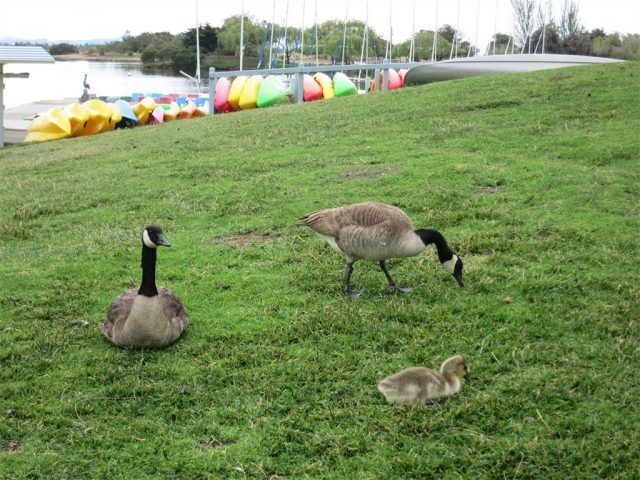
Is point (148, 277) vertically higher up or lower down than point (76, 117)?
higher up

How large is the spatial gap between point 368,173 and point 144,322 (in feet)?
19.4

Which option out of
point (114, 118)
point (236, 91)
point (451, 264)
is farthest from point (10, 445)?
point (236, 91)

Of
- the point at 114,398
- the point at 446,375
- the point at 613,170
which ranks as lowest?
the point at 114,398

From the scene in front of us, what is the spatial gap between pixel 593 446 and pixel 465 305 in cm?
211

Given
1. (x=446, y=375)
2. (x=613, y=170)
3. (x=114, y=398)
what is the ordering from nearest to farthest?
(x=446, y=375)
(x=114, y=398)
(x=613, y=170)

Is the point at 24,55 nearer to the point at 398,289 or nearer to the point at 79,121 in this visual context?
the point at 79,121

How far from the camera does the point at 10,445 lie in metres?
4.61

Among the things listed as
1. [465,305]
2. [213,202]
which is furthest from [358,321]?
[213,202]

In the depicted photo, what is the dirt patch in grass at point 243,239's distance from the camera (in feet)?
27.5

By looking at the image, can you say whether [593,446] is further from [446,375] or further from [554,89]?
[554,89]

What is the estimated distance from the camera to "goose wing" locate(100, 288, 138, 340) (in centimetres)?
580

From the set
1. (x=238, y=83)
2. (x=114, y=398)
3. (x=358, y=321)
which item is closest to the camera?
(x=114, y=398)

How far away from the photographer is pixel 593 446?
4168 mm

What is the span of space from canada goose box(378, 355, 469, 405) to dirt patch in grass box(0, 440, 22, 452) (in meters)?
2.48
